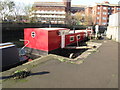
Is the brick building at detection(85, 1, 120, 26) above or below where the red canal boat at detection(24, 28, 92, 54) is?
above

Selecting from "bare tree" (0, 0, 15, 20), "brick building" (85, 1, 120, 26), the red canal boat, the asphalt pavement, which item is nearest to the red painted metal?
the red canal boat

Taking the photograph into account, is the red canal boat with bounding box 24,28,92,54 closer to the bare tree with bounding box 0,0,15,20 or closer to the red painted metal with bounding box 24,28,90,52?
the red painted metal with bounding box 24,28,90,52

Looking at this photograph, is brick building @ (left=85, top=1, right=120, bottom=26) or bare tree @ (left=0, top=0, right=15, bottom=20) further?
brick building @ (left=85, top=1, right=120, bottom=26)

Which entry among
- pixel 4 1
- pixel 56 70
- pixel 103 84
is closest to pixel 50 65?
pixel 56 70

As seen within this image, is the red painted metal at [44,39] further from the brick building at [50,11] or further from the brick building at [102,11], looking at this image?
the brick building at [50,11]

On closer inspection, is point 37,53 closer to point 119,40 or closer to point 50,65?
point 50,65

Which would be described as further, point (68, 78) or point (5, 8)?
point (5, 8)

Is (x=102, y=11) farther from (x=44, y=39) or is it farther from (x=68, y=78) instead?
(x=68, y=78)

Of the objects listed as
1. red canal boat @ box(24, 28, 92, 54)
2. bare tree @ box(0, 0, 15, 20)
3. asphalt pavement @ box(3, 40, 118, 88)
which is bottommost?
asphalt pavement @ box(3, 40, 118, 88)

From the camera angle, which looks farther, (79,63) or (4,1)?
(4,1)

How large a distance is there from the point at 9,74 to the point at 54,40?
5.78m

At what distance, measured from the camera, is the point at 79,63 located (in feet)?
21.2

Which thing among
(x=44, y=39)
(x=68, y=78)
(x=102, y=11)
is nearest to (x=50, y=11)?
(x=102, y=11)

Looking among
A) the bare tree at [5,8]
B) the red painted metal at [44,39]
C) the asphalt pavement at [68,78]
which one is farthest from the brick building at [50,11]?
the asphalt pavement at [68,78]
